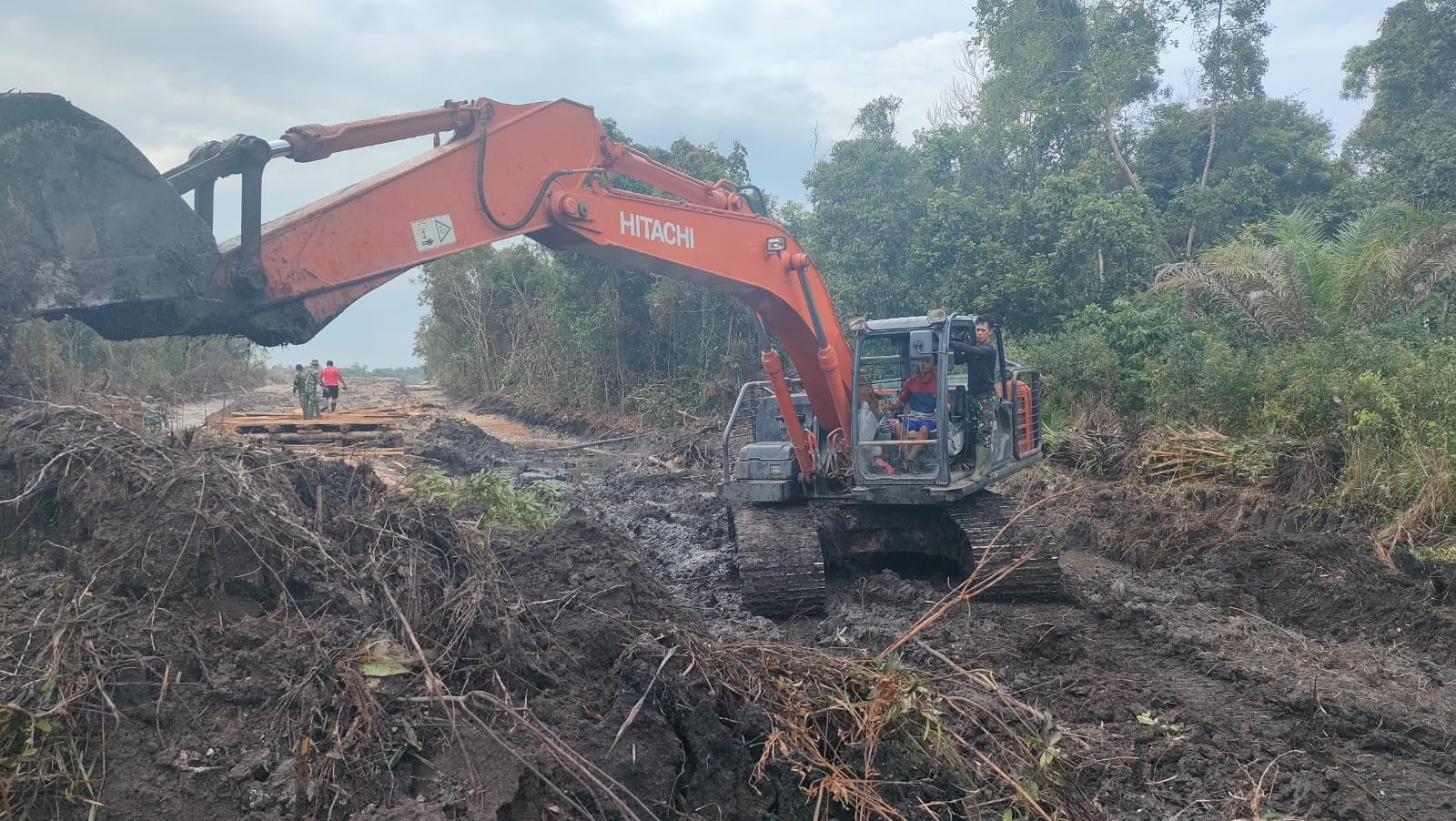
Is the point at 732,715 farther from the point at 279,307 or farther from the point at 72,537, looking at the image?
the point at 72,537

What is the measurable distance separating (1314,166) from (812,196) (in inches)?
448

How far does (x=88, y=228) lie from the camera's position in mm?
3629

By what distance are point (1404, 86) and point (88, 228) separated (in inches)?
976

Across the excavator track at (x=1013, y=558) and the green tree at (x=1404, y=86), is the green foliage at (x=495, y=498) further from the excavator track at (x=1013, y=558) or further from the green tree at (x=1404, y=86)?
the green tree at (x=1404, y=86)

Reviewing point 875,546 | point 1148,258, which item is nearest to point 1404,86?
point 1148,258

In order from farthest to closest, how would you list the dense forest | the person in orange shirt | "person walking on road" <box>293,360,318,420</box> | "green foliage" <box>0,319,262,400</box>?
1. the person in orange shirt
2. "person walking on road" <box>293,360,318,420</box>
3. the dense forest
4. "green foliage" <box>0,319,262,400</box>

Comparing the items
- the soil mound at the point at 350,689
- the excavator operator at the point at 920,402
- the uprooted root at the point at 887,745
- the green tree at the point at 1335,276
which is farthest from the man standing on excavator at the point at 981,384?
the green tree at the point at 1335,276

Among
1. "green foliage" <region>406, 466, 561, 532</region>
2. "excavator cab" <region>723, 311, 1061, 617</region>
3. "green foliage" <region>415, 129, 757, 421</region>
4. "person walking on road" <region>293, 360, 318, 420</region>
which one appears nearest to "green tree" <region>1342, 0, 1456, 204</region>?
"green foliage" <region>415, 129, 757, 421</region>

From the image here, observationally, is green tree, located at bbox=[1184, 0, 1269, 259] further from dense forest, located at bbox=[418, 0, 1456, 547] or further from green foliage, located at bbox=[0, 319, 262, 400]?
green foliage, located at bbox=[0, 319, 262, 400]

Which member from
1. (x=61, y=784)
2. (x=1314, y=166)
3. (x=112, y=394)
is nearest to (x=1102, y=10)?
(x=1314, y=166)

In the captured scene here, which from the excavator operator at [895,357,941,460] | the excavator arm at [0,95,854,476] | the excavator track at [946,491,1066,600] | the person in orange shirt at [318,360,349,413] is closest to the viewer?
the excavator arm at [0,95,854,476]

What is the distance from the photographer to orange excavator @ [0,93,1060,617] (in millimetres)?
3627

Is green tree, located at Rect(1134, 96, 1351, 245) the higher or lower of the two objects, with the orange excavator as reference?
higher

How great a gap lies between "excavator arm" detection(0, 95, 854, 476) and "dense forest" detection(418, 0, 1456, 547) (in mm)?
6324
